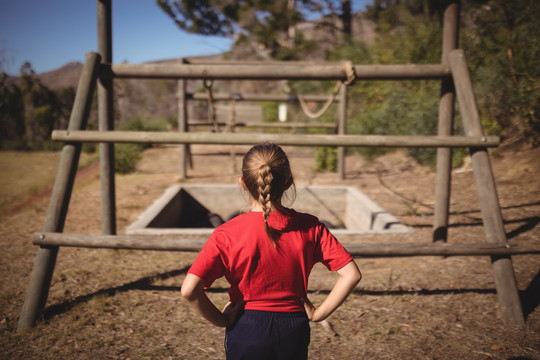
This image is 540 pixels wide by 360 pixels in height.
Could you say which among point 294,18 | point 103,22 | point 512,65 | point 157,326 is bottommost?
point 157,326

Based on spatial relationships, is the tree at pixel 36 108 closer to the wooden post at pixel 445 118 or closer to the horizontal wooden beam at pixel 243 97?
the horizontal wooden beam at pixel 243 97

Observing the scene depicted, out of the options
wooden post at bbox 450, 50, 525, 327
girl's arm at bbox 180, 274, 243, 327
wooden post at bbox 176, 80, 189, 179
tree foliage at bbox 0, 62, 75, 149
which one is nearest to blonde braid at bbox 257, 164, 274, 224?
girl's arm at bbox 180, 274, 243, 327

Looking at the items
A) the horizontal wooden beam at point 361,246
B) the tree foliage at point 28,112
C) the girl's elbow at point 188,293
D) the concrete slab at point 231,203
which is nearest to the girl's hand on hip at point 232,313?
the girl's elbow at point 188,293

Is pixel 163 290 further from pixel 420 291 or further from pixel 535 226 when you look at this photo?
pixel 535 226

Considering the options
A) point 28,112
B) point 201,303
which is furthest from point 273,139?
point 28,112

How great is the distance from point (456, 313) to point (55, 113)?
512 inches

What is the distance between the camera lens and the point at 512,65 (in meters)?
5.86

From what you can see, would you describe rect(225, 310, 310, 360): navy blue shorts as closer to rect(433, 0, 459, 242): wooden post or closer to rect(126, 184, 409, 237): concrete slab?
rect(433, 0, 459, 242): wooden post

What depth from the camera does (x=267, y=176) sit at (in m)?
1.03

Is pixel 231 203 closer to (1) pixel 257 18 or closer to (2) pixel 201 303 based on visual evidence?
(2) pixel 201 303

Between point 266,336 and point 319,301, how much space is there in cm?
139

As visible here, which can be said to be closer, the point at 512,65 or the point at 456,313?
the point at 456,313

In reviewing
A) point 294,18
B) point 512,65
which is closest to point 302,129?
point 512,65

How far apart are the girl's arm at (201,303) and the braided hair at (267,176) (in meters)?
0.26
